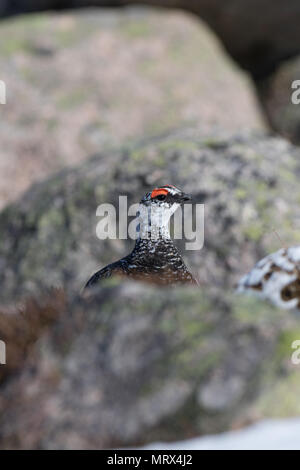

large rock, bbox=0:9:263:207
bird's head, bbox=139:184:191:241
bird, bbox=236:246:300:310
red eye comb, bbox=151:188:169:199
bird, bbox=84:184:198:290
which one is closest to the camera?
bird, bbox=236:246:300:310

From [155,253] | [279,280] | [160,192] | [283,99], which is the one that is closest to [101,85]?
[283,99]

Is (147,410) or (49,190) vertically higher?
(49,190)

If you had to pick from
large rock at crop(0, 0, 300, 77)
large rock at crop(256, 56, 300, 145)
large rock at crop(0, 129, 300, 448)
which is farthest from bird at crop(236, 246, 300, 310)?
large rock at crop(0, 0, 300, 77)

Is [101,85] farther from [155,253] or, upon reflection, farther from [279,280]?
[279,280]

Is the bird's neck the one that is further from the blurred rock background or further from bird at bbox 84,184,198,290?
the blurred rock background

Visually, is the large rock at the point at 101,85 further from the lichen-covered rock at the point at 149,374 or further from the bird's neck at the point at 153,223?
the lichen-covered rock at the point at 149,374

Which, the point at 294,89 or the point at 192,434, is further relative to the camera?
the point at 294,89
